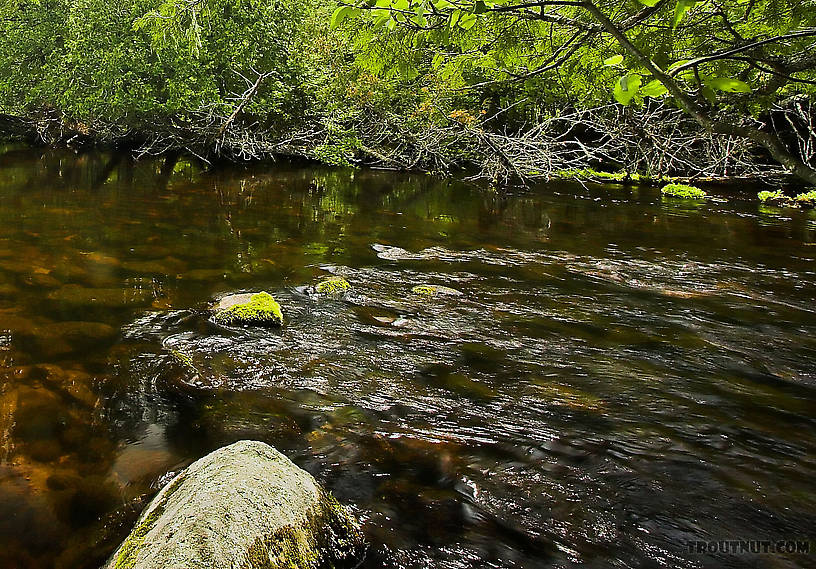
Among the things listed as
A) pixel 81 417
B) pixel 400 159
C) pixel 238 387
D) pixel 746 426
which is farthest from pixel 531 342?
pixel 400 159

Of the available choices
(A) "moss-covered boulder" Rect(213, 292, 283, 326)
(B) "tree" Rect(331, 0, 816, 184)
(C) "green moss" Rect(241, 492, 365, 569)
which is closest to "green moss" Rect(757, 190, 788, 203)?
(B) "tree" Rect(331, 0, 816, 184)

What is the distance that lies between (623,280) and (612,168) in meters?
16.3

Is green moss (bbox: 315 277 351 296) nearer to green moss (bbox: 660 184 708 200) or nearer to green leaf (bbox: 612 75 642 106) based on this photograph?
green leaf (bbox: 612 75 642 106)

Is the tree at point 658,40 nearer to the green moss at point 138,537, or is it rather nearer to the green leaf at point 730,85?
the green leaf at point 730,85

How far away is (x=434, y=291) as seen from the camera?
20.9 feet

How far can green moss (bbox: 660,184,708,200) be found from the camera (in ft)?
49.1

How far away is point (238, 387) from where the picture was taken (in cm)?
405

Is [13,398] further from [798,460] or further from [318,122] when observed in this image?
[318,122]

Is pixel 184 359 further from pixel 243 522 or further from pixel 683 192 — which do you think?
pixel 683 192

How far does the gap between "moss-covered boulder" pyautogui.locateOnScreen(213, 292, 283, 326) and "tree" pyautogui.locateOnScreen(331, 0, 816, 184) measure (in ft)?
9.95

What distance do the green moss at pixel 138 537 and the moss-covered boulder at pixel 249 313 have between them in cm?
272

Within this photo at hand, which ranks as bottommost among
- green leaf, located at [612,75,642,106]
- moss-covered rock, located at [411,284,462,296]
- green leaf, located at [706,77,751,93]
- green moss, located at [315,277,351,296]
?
green moss, located at [315,277,351,296]

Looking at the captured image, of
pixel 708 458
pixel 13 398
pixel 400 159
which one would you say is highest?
pixel 400 159

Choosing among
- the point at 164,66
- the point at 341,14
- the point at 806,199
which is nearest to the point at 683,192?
the point at 806,199
